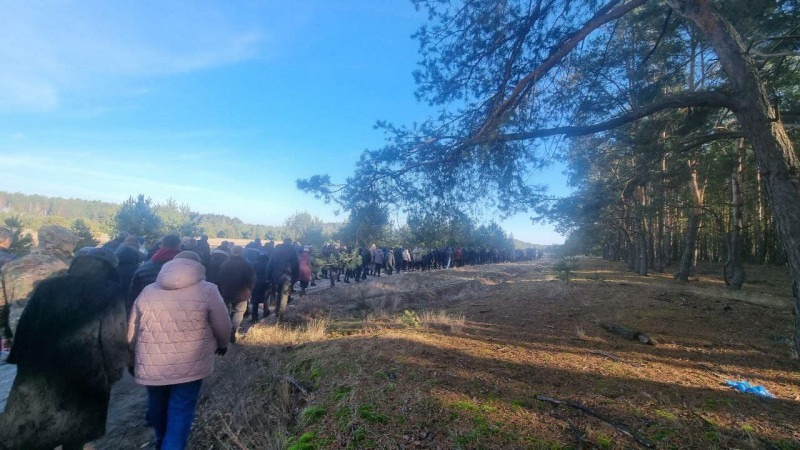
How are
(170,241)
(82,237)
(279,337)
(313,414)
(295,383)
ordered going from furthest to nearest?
(82,237) → (279,337) → (170,241) → (295,383) → (313,414)

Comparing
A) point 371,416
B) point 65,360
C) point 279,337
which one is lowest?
point 279,337

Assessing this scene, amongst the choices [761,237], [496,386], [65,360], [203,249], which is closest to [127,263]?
[65,360]

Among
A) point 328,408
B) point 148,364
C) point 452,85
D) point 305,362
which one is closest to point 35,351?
point 148,364

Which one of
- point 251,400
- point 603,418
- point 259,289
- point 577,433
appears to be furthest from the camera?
point 259,289

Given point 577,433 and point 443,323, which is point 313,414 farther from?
point 443,323

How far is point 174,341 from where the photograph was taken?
2738 mm

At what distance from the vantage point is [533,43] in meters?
5.81

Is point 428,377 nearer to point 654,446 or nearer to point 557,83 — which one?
point 654,446

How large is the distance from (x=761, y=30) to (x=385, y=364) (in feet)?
32.2

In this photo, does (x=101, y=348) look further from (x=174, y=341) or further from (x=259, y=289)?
(x=259, y=289)

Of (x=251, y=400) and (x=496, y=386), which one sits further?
(x=251, y=400)

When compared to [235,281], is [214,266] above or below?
above

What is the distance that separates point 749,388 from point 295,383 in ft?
17.1

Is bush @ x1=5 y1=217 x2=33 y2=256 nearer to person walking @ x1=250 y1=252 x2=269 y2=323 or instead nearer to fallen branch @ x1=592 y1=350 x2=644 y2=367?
person walking @ x1=250 y1=252 x2=269 y2=323
